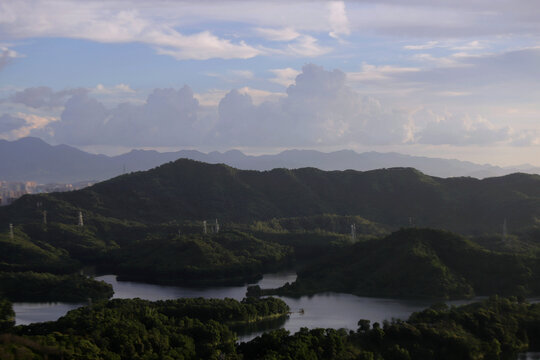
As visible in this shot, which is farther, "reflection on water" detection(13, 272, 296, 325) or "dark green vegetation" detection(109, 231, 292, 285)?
"dark green vegetation" detection(109, 231, 292, 285)

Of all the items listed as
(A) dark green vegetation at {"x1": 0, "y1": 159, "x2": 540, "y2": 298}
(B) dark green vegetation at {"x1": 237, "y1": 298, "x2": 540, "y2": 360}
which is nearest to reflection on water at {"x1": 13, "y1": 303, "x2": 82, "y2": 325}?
(A) dark green vegetation at {"x1": 0, "y1": 159, "x2": 540, "y2": 298}

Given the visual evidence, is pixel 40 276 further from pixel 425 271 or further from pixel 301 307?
pixel 425 271

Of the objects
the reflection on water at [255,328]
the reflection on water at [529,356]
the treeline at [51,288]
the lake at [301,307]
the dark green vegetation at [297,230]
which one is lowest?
the reflection on water at [529,356]

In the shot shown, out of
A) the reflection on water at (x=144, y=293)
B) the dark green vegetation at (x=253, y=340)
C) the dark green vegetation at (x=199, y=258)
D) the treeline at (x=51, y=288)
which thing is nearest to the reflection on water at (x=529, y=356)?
the dark green vegetation at (x=253, y=340)

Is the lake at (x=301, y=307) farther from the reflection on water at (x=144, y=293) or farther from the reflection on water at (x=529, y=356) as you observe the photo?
the reflection on water at (x=529, y=356)

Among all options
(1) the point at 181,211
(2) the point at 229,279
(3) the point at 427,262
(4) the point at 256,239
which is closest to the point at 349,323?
(3) the point at 427,262

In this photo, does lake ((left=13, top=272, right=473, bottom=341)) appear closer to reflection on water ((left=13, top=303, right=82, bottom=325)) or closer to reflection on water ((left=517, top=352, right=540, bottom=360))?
reflection on water ((left=13, top=303, right=82, bottom=325))
